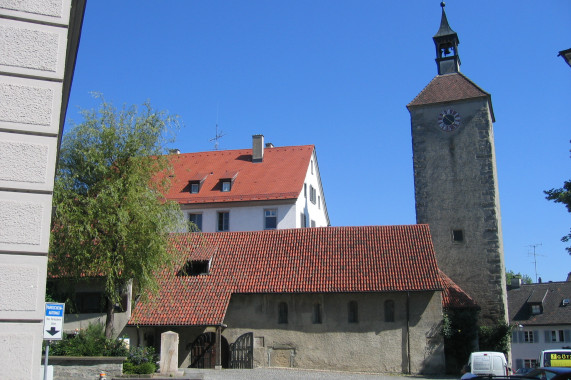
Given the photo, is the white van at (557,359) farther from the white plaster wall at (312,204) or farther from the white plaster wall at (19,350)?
the white plaster wall at (312,204)

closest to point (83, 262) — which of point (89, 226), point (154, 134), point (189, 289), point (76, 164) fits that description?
point (89, 226)

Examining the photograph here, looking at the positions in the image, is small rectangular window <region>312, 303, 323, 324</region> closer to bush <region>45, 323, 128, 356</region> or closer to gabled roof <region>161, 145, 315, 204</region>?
bush <region>45, 323, 128, 356</region>

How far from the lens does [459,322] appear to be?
29156 mm

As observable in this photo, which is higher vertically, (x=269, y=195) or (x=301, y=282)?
(x=269, y=195)

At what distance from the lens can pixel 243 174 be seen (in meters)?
41.5

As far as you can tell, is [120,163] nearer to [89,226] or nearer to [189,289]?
[89,226]

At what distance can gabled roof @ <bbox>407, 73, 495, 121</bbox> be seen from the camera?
122 feet

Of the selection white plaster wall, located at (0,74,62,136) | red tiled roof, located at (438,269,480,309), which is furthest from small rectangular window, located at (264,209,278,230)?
white plaster wall, located at (0,74,62,136)

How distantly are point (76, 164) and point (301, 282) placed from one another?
11765mm

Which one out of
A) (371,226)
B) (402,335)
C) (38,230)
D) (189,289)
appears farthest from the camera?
(371,226)

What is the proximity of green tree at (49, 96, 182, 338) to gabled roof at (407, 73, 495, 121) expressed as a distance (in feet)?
64.3

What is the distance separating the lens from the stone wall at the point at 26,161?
18.0 feet

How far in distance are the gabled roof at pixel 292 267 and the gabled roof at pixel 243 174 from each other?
625cm

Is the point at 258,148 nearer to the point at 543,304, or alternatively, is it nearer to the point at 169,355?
the point at 169,355
